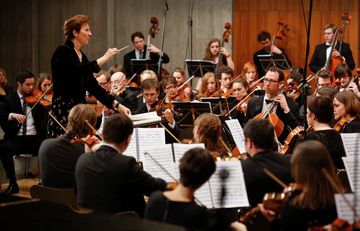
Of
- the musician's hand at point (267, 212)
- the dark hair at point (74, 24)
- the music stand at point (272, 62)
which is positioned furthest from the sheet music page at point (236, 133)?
the music stand at point (272, 62)

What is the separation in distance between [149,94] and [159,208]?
3471mm

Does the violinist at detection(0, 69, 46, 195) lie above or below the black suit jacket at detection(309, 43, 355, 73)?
below

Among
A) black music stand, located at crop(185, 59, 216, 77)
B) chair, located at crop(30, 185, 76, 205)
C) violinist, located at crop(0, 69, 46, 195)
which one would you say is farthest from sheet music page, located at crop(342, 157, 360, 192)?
black music stand, located at crop(185, 59, 216, 77)

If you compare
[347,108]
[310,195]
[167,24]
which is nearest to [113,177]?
[310,195]

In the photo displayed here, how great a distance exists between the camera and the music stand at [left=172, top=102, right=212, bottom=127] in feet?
21.1

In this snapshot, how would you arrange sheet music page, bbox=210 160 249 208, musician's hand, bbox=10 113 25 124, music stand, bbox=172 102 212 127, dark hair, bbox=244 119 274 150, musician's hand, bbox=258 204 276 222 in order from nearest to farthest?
musician's hand, bbox=258 204 276 222 → sheet music page, bbox=210 160 249 208 → dark hair, bbox=244 119 274 150 → music stand, bbox=172 102 212 127 → musician's hand, bbox=10 113 25 124

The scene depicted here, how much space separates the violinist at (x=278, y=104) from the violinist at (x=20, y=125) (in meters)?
2.23

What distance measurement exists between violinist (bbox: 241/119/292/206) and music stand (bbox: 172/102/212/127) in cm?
254

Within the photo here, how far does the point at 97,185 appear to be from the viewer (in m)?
3.75

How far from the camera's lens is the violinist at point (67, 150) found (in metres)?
4.48

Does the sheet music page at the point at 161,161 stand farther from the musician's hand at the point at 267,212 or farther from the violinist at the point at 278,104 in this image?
the violinist at the point at 278,104

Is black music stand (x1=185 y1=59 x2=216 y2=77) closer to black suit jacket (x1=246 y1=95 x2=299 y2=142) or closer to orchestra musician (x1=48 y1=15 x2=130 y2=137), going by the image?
black suit jacket (x1=246 y1=95 x2=299 y2=142)

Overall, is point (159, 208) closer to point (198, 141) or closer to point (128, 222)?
point (128, 222)

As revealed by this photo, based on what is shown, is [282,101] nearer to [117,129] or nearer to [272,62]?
[117,129]
